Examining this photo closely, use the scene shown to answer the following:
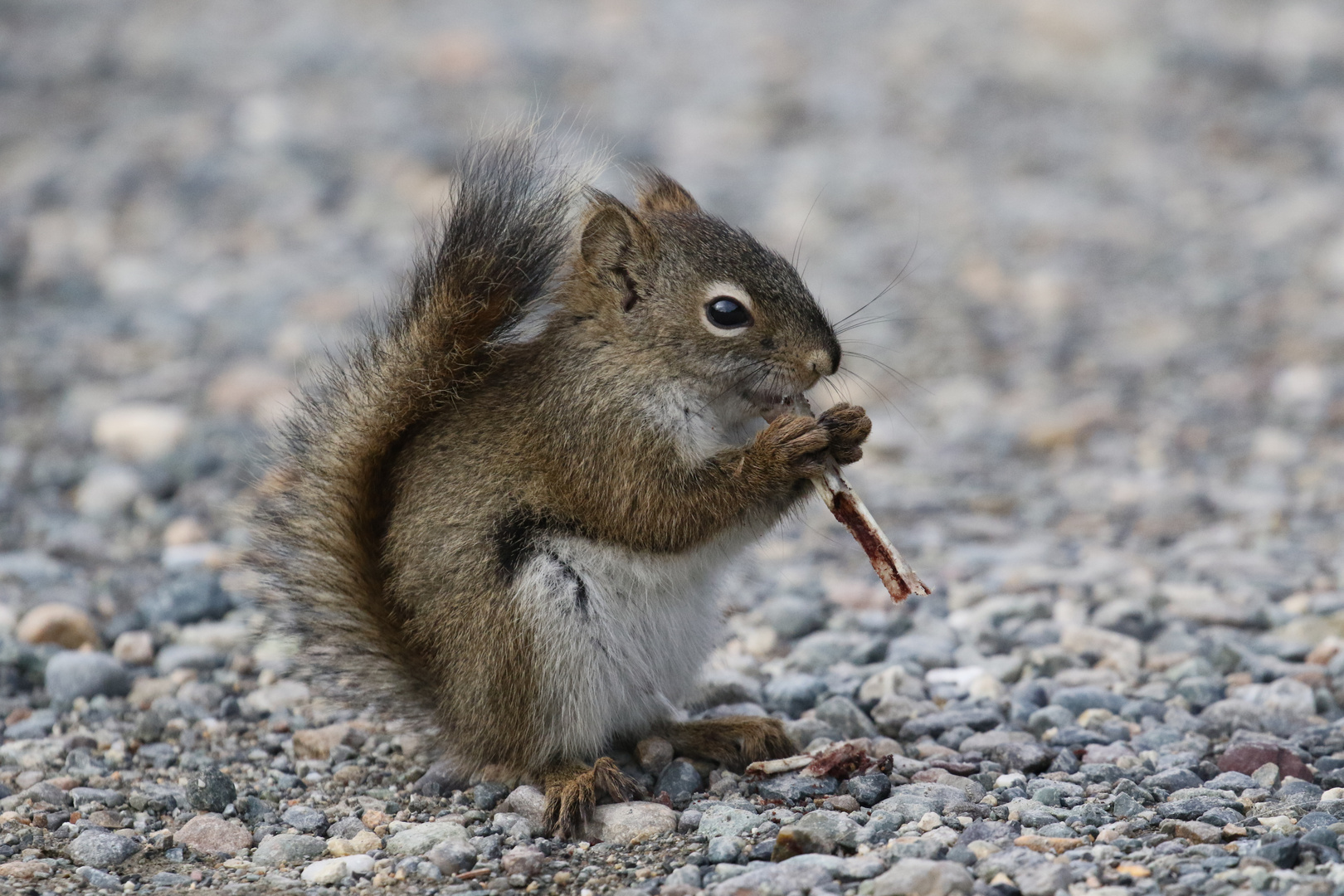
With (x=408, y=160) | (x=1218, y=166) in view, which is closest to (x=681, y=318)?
(x=408, y=160)

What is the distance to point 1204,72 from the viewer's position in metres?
9.07

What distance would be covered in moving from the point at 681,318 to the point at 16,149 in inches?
251

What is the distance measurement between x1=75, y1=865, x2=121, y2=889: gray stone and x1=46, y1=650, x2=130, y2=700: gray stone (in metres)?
0.94

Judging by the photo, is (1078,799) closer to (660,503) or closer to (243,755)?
(660,503)

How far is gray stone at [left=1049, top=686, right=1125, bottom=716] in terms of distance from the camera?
3.39 metres

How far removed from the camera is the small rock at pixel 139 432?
5.32m

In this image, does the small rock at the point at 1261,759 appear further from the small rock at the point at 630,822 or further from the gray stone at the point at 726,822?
the small rock at the point at 630,822

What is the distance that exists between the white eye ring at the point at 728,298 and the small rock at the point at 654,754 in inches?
34.6

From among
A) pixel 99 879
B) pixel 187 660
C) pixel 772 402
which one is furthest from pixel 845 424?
pixel 187 660

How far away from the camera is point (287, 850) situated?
277cm

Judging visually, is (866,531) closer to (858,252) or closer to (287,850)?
(287,850)

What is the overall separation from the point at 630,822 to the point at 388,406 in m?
0.96

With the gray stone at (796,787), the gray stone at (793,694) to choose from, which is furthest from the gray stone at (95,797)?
the gray stone at (793,694)

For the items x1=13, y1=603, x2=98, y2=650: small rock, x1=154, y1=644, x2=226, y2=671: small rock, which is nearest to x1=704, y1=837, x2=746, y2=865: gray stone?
x1=154, y1=644, x2=226, y2=671: small rock
